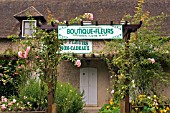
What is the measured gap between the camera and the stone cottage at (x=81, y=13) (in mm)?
14398

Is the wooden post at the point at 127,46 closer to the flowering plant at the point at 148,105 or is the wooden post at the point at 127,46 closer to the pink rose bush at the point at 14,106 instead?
the flowering plant at the point at 148,105

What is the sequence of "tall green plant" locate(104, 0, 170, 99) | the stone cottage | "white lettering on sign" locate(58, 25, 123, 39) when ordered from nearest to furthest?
"white lettering on sign" locate(58, 25, 123, 39), "tall green plant" locate(104, 0, 170, 99), the stone cottage

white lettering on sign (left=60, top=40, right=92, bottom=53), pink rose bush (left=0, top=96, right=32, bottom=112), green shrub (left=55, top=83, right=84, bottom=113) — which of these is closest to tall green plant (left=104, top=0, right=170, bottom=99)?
white lettering on sign (left=60, top=40, right=92, bottom=53)

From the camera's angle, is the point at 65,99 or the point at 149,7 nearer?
the point at 65,99

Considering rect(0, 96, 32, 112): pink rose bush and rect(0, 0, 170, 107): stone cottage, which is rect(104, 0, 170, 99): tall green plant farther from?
rect(0, 0, 170, 107): stone cottage

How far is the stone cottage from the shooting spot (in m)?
14.4

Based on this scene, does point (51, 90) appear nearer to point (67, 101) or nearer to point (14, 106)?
point (14, 106)

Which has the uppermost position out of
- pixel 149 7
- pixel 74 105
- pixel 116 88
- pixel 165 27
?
pixel 149 7

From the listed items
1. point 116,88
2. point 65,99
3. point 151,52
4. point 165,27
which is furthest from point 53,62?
point 165,27

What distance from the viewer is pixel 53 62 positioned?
5.88 meters

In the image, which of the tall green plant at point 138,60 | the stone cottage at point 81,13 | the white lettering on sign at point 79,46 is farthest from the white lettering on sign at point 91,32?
the stone cottage at point 81,13

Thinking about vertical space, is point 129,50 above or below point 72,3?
below

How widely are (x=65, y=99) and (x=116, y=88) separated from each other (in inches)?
89.3

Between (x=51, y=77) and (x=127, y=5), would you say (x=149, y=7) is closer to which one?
(x=127, y=5)
